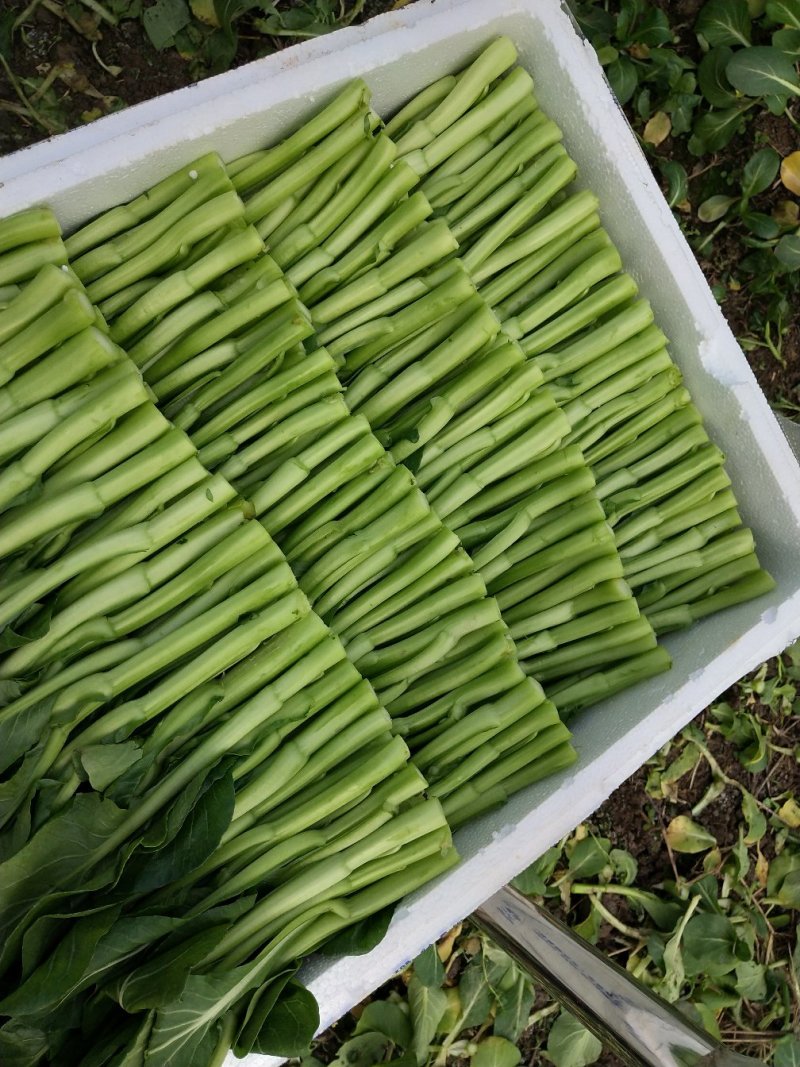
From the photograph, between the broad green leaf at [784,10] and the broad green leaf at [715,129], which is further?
the broad green leaf at [715,129]

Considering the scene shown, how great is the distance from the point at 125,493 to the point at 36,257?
19.1 inches

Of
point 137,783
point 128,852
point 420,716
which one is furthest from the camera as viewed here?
point 420,716

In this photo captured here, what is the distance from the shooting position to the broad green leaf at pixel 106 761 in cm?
160

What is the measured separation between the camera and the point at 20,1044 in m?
1.54

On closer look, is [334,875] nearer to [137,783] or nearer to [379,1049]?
[137,783]

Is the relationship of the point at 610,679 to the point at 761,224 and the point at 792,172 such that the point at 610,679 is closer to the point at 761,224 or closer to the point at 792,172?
the point at 761,224

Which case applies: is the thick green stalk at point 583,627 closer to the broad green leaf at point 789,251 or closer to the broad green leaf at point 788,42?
the broad green leaf at point 789,251

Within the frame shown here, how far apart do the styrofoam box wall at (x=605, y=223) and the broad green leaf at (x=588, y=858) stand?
0.98 metres

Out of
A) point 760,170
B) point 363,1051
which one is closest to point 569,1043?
point 363,1051

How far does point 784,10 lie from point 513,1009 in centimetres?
328

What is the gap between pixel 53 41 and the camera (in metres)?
2.66

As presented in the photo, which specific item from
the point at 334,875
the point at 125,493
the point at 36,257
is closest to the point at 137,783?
the point at 334,875

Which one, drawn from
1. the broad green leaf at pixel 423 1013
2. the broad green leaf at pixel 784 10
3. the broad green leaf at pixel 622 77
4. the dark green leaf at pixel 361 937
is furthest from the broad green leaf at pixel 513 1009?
the broad green leaf at pixel 784 10

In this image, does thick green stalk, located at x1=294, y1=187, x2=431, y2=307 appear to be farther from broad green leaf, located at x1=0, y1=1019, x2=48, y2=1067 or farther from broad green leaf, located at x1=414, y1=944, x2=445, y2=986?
broad green leaf, located at x1=414, y1=944, x2=445, y2=986
